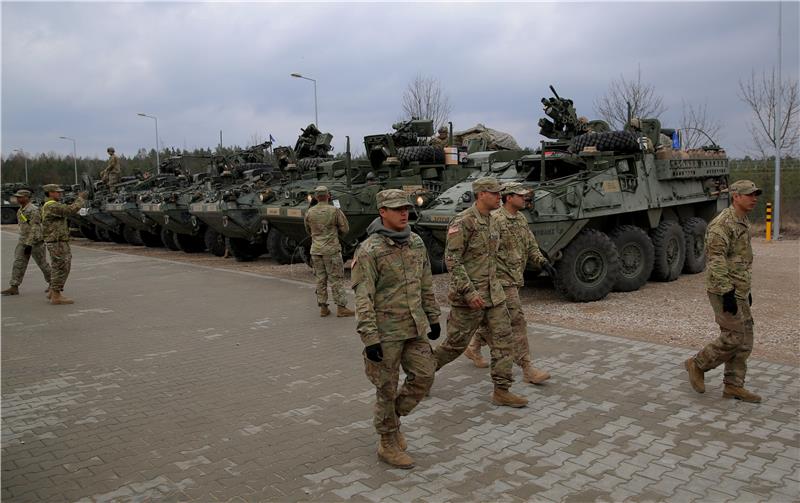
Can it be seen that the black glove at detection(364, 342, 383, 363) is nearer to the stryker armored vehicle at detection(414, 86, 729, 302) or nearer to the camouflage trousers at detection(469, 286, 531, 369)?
the camouflage trousers at detection(469, 286, 531, 369)

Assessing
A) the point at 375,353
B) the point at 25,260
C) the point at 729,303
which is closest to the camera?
the point at 375,353

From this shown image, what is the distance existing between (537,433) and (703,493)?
120cm

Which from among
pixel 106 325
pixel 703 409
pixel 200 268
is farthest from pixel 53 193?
pixel 703 409

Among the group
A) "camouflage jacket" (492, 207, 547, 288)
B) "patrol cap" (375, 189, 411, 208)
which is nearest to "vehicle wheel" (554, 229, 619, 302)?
"camouflage jacket" (492, 207, 547, 288)

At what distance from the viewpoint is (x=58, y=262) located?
411 inches

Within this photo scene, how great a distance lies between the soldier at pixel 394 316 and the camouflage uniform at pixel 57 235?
7612 millimetres

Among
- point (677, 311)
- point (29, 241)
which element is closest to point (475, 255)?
point (677, 311)

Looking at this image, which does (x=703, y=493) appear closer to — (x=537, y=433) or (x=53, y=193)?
(x=537, y=433)

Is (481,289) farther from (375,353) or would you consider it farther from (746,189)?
(746,189)

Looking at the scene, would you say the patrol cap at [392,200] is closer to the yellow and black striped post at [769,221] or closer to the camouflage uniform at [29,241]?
the camouflage uniform at [29,241]

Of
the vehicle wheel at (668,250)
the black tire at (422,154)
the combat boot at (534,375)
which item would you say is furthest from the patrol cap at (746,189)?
the black tire at (422,154)

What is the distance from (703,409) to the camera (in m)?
5.06

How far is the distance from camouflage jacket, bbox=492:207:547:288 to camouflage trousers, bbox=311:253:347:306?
3.50 meters

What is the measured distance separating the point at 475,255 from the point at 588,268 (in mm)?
4853
